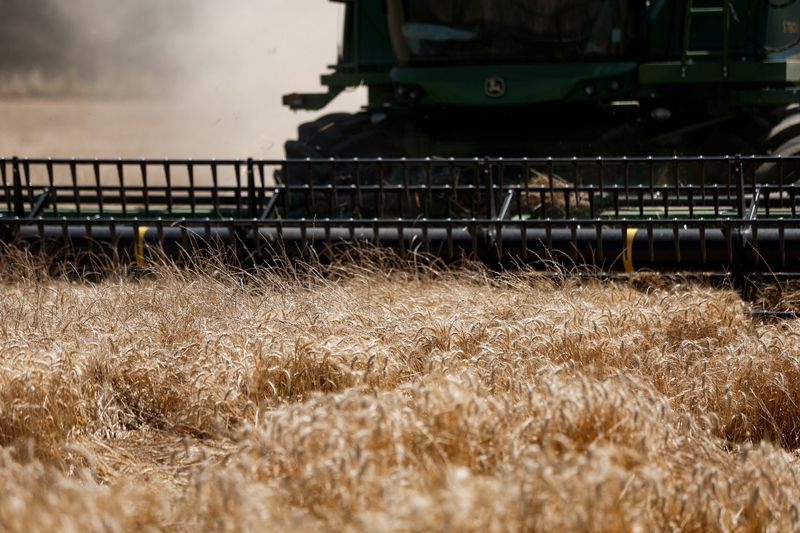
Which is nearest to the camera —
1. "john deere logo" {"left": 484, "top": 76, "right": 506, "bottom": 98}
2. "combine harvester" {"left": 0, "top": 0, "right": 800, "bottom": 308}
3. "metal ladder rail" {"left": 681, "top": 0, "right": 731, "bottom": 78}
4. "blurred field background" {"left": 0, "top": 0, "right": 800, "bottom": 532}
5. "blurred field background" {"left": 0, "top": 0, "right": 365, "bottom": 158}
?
"blurred field background" {"left": 0, "top": 0, "right": 800, "bottom": 532}

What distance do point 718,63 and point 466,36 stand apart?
1.81 meters

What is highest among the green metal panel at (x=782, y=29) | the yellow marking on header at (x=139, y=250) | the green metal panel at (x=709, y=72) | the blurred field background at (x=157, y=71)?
the green metal panel at (x=782, y=29)

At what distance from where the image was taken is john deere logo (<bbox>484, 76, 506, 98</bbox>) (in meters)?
9.37

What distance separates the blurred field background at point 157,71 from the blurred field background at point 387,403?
20942 millimetres

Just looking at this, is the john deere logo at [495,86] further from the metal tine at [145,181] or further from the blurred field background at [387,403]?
the blurred field background at [387,403]

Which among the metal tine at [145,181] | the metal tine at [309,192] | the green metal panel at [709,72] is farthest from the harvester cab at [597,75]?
the metal tine at [145,181]

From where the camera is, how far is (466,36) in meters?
9.41

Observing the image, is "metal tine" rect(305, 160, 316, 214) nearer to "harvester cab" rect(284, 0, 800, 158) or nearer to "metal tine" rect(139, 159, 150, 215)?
"metal tine" rect(139, 159, 150, 215)

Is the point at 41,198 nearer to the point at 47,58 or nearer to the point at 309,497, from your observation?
the point at 309,497

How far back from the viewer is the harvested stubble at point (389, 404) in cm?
316

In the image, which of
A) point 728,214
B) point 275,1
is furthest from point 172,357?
point 275,1

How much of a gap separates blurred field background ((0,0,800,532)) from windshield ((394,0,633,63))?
9.98ft

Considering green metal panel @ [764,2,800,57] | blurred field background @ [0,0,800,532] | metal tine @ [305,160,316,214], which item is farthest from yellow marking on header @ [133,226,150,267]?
green metal panel @ [764,2,800,57]

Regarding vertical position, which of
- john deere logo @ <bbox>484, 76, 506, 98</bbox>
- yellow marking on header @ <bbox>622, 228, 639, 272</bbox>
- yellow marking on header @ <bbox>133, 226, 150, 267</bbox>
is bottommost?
yellow marking on header @ <bbox>133, 226, 150, 267</bbox>
